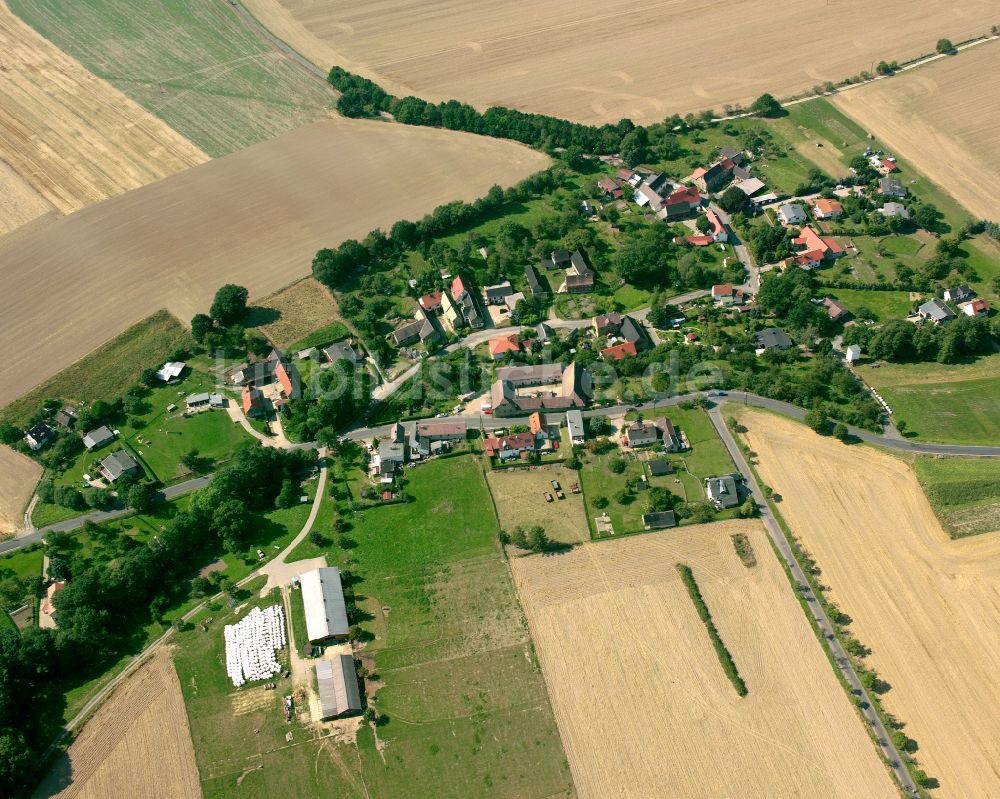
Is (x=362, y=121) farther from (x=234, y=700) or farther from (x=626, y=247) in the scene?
(x=234, y=700)

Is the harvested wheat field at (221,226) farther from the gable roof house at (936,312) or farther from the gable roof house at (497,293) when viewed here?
the gable roof house at (936,312)

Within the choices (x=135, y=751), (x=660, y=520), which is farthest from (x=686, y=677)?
(x=135, y=751)

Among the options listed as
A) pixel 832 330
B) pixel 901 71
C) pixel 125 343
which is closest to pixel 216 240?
pixel 125 343

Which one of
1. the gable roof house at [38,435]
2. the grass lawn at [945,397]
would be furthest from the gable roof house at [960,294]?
the gable roof house at [38,435]

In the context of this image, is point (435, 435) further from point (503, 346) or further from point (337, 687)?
point (337, 687)

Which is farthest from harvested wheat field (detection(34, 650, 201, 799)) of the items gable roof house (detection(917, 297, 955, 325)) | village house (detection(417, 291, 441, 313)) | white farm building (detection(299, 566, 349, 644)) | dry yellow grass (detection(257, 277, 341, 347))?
gable roof house (detection(917, 297, 955, 325))

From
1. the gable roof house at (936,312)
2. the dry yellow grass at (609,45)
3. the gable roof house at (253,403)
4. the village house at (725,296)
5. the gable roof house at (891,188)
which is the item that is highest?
the dry yellow grass at (609,45)
